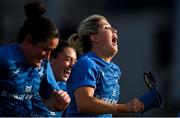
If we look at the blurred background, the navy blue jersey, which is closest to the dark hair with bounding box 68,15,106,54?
the navy blue jersey

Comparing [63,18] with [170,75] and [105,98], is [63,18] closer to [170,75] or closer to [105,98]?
A: [170,75]

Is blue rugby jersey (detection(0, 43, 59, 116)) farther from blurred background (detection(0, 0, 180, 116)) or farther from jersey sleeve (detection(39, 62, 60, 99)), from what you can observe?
blurred background (detection(0, 0, 180, 116))

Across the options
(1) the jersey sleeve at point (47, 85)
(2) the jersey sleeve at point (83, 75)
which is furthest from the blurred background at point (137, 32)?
(1) the jersey sleeve at point (47, 85)

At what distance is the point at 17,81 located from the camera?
6.73 m

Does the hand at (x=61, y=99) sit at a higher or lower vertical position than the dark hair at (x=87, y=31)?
lower

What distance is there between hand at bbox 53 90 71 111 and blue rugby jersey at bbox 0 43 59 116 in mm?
129

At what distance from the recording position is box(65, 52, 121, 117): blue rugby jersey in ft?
22.7

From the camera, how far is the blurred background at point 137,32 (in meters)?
17.7

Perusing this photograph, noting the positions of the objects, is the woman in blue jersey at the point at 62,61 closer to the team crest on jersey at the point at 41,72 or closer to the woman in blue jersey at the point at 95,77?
the woman in blue jersey at the point at 95,77

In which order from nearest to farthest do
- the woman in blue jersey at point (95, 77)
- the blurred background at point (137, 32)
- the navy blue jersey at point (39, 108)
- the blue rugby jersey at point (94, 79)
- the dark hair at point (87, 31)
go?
the woman in blue jersey at point (95, 77) → the blue rugby jersey at point (94, 79) → the navy blue jersey at point (39, 108) → the dark hair at point (87, 31) → the blurred background at point (137, 32)

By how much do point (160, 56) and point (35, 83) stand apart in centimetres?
1168

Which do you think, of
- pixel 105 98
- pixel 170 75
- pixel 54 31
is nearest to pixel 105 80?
pixel 105 98

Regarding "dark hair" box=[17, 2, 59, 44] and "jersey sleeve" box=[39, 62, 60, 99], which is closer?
"dark hair" box=[17, 2, 59, 44]

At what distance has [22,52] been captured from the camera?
6.74 metres
